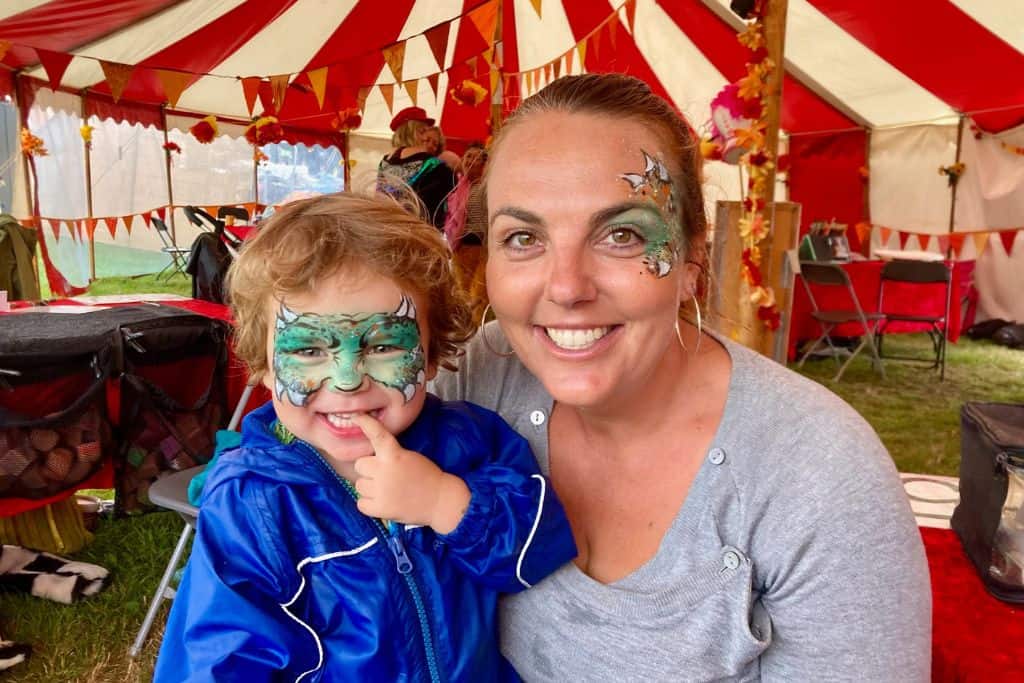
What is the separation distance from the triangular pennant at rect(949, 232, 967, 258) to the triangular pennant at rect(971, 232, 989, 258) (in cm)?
13

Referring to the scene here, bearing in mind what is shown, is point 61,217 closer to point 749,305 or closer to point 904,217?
point 749,305

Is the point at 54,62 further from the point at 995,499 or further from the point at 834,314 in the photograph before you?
the point at 995,499

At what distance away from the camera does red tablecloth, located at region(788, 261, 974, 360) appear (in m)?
6.80

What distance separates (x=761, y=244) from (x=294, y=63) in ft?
23.4

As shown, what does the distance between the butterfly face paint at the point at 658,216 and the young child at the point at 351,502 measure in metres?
0.38

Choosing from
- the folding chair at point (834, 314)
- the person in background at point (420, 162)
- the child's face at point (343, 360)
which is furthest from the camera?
the folding chair at point (834, 314)

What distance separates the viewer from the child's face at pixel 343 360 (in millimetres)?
1130

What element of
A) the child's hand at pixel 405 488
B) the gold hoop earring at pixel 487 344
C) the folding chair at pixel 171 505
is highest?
the gold hoop earring at pixel 487 344

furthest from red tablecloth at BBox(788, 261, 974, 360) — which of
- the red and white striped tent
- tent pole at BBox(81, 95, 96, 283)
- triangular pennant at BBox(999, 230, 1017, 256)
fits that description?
tent pole at BBox(81, 95, 96, 283)

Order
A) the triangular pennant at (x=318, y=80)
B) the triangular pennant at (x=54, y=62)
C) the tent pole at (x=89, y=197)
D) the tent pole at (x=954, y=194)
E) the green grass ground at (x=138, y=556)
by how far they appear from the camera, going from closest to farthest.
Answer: the green grass ground at (x=138, y=556)
the triangular pennant at (x=54, y=62)
the triangular pennant at (x=318, y=80)
the tent pole at (x=954, y=194)
the tent pole at (x=89, y=197)

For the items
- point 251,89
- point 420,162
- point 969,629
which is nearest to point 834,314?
point 420,162

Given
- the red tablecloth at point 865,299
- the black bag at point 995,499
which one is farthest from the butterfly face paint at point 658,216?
the red tablecloth at point 865,299

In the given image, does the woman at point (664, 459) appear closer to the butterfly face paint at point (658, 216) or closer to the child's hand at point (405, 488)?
the butterfly face paint at point (658, 216)

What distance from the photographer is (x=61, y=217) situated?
9883 millimetres
